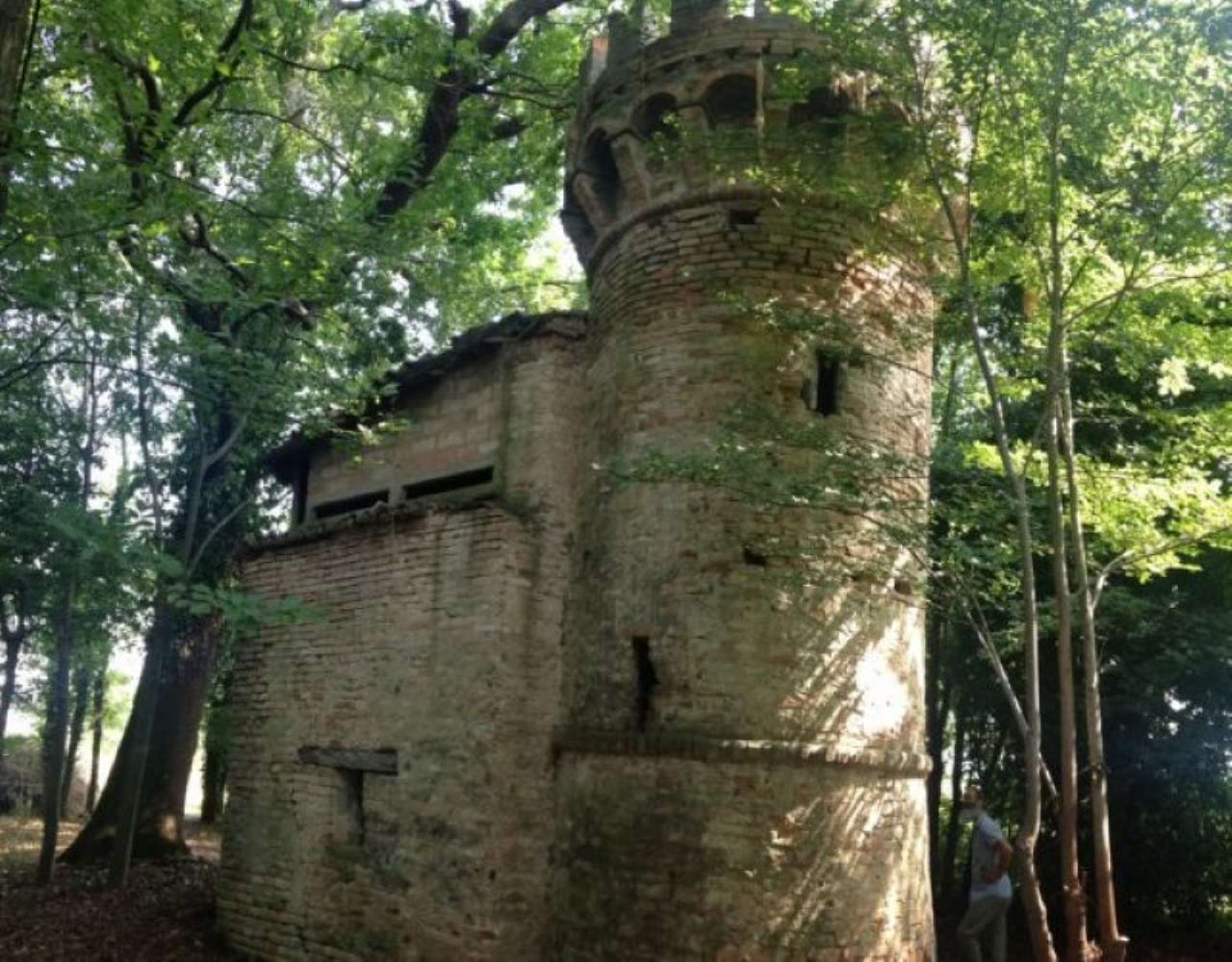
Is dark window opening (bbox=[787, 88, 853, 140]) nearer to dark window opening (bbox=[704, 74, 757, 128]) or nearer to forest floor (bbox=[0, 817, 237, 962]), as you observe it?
dark window opening (bbox=[704, 74, 757, 128])

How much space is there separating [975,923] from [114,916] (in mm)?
9623

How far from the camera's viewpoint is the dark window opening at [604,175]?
1032cm

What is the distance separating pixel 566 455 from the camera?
1014 centimetres

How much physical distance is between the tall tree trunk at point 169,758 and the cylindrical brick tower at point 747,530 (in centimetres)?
868

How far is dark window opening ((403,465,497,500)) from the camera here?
10.8 m

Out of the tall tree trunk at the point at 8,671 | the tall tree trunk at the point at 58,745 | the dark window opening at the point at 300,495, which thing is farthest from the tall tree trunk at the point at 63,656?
the tall tree trunk at the point at 8,671

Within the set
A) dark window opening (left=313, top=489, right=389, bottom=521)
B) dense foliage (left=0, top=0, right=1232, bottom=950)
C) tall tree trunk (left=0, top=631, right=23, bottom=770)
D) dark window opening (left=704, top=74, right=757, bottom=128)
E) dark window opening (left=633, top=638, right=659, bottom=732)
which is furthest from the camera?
tall tree trunk (left=0, top=631, right=23, bottom=770)

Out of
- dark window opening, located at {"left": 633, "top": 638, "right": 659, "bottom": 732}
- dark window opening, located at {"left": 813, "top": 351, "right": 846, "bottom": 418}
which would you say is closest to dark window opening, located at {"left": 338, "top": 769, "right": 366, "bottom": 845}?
dark window opening, located at {"left": 633, "top": 638, "right": 659, "bottom": 732}

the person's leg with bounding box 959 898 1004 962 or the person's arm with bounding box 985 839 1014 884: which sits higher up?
the person's arm with bounding box 985 839 1014 884

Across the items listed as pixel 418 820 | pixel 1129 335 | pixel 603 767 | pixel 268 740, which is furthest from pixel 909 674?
pixel 268 740

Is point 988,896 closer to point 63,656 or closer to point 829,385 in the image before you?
point 829,385

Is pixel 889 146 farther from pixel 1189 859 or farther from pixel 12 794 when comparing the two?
pixel 12 794

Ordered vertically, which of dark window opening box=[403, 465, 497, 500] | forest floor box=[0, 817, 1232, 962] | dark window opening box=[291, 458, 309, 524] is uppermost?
dark window opening box=[291, 458, 309, 524]

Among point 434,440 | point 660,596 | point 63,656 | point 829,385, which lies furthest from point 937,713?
point 63,656
